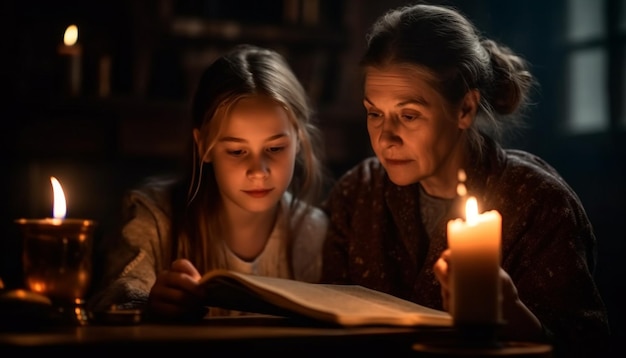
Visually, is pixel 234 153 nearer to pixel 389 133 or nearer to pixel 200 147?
pixel 200 147

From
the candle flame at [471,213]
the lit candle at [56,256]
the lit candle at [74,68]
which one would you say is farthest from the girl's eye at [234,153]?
the lit candle at [74,68]

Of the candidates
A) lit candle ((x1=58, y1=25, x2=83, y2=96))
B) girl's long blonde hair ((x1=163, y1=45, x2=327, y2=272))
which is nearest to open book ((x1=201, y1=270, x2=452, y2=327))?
girl's long blonde hair ((x1=163, y1=45, x2=327, y2=272))

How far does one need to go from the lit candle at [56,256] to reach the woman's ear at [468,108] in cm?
92

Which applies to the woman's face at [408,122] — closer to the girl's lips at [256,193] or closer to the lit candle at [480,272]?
the girl's lips at [256,193]

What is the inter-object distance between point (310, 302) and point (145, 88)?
2.64 metres

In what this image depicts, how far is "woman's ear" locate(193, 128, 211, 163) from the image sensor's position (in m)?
2.07

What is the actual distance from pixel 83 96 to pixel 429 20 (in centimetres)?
200

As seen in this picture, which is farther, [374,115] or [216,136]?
[216,136]

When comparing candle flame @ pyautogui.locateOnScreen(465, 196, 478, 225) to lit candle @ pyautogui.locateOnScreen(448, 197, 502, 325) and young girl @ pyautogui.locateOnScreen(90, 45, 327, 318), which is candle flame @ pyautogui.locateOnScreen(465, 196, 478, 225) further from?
young girl @ pyautogui.locateOnScreen(90, 45, 327, 318)

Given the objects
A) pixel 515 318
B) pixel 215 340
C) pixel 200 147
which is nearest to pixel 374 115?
pixel 200 147

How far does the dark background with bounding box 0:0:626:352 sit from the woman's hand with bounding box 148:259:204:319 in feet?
6.97

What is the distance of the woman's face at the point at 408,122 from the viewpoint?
1835 millimetres

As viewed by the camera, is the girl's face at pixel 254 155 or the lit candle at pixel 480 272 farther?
the girl's face at pixel 254 155

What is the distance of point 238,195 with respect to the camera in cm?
201
